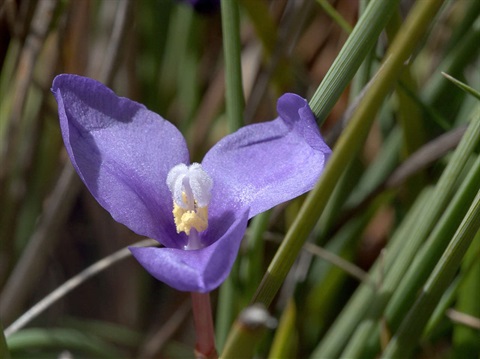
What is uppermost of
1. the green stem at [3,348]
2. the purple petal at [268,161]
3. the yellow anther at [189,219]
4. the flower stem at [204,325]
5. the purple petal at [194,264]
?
the purple petal at [268,161]

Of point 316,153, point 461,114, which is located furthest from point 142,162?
point 461,114

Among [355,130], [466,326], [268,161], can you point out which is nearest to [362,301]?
[466,326]

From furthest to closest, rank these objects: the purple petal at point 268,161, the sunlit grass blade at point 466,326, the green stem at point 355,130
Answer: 1. the sunlit grass blade at point 466,326
2. the purple petal at point 268,161
3. the green stem at point 355,130

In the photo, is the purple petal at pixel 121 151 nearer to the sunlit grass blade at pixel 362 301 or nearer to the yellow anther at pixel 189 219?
the yellow anther at pixel 189 219

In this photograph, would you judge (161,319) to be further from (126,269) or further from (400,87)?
(400,87)

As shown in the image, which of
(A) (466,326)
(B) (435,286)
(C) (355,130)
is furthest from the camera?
(A) (466,326)

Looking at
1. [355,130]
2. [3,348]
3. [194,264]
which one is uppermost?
[355,130]

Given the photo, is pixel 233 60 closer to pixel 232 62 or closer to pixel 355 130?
pixel 232 62

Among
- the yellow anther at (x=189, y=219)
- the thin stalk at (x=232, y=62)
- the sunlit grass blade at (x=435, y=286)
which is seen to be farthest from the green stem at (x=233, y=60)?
the sunlit grass blade at (x=435, y=286)

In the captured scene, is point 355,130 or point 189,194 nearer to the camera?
point 355,130
